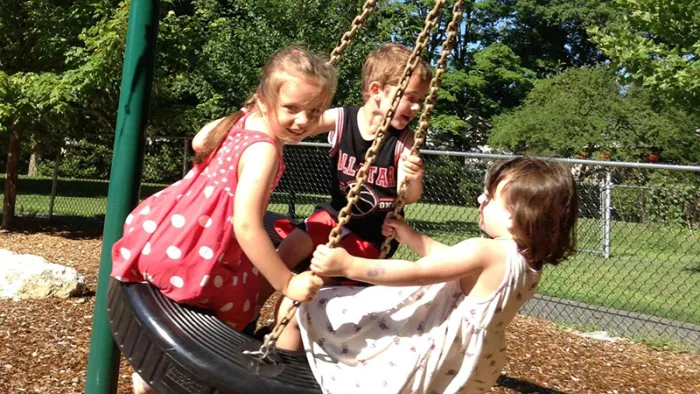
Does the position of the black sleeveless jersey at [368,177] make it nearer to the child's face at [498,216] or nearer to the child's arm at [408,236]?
the child's arm at [408,236]

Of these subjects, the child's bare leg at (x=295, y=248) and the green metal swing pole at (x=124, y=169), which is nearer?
the child's bare leg at (x=295, y=248)

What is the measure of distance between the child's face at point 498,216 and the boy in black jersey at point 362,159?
0.40 m

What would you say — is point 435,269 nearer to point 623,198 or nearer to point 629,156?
point 623,198

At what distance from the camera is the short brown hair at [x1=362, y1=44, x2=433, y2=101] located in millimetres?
2605

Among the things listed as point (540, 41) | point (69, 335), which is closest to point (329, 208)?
point (69, 335)

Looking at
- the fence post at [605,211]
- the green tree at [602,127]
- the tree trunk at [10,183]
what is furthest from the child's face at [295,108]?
the green tree at [602,127]

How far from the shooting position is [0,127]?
8.62 m

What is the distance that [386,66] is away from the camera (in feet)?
8.59

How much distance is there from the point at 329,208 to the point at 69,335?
2964 mm

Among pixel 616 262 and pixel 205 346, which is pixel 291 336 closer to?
pixel 205 346

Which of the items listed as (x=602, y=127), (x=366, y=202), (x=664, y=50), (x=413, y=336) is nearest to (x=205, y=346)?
(x=413, y=336)

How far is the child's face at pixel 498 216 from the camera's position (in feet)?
6.46

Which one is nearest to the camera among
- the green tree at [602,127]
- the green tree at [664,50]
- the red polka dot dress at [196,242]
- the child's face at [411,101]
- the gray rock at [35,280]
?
the red polka dot dress at [196,242]

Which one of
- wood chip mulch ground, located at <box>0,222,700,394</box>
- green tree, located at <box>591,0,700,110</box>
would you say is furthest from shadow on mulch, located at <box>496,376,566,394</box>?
green tree, located at <box>591,0,700,110</box>
